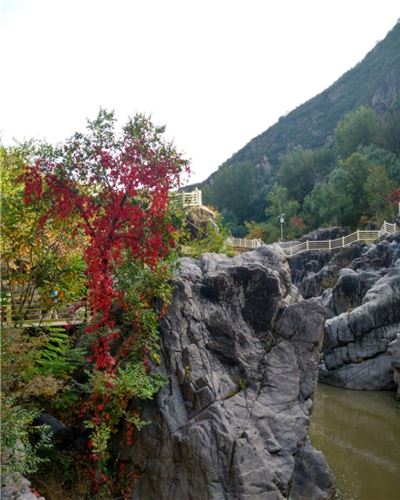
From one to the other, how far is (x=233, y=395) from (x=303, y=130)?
96030 mm

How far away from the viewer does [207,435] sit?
9.27 m

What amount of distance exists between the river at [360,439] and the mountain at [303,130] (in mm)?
51341

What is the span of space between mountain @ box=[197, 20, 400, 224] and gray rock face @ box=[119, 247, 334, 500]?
58513mm

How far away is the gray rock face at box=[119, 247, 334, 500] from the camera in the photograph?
9180mm

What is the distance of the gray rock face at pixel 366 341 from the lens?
21609 mm

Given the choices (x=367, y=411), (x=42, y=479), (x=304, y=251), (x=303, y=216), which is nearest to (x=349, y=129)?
(x=303, y=216)

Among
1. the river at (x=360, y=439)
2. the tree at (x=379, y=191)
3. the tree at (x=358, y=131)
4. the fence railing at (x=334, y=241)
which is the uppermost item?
the tree at (x=358, y=131)

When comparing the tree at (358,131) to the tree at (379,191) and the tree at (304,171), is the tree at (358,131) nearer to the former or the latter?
the tree at (304,171)

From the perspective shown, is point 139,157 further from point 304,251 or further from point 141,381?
point 304,251

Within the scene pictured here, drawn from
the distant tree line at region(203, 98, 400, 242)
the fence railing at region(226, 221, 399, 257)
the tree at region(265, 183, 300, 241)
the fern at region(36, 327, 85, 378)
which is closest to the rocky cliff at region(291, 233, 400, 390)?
the fence railing at region(226, 221, 399, 257)

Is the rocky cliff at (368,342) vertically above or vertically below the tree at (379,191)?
below

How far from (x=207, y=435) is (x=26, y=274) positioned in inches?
189

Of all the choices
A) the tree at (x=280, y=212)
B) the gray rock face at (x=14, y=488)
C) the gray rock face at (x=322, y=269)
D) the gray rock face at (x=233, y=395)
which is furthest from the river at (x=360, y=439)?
the tree at (x=280, y=212)

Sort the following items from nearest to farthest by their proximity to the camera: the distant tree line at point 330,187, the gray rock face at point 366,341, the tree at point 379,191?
the gray rock face at point 366,341, the tree at point 379,191, the distant tree line at point 330,187
